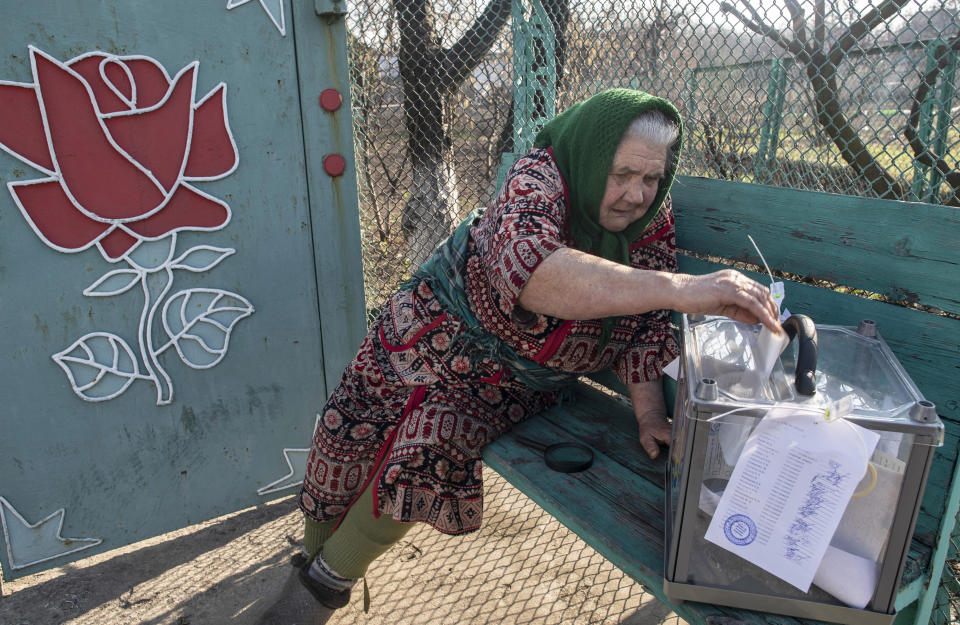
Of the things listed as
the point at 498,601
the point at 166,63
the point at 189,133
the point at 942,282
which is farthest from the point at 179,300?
the point at 942,282

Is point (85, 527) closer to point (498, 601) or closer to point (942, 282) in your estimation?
point (498, 601)

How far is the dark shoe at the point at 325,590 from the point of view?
2080 millimetres

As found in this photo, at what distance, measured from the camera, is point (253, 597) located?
240cm

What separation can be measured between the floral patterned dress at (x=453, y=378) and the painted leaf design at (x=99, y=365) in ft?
2.73

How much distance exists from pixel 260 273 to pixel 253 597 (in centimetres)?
122

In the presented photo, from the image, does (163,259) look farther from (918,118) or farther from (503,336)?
(918,118)

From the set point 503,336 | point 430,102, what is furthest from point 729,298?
point 430,102

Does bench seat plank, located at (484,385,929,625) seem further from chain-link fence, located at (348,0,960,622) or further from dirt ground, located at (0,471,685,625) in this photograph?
chain-link fence, located at (348,0,960,622)

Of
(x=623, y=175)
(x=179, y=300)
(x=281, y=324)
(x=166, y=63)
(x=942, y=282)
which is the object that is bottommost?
(x=281, y=324)

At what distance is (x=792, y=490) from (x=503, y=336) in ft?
3.06

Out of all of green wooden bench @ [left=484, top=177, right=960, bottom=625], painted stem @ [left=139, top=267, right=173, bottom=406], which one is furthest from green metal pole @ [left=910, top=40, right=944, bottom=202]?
painted stem @ [left=139, top=267, right=173, bottom=406]

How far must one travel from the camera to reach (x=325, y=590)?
2078 millimetres

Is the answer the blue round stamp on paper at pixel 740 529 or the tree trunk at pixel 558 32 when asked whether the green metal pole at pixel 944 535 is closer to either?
the blue round stamp on paper at pixel 740 529
